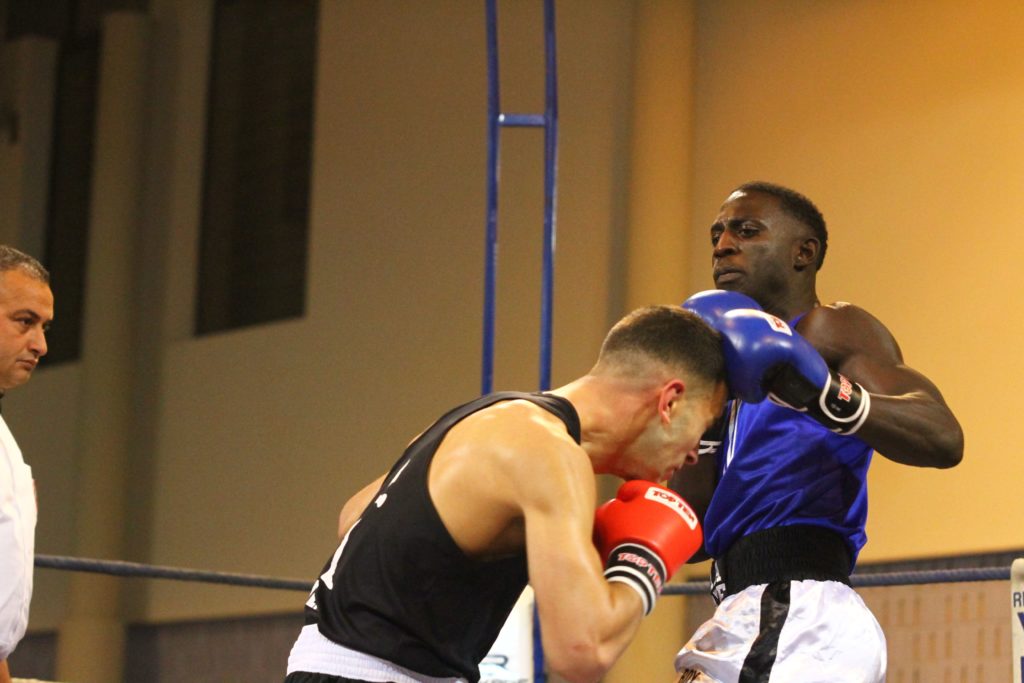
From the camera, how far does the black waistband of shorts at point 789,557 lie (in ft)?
7.76

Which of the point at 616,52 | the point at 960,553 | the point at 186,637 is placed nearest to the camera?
the point at 960,553

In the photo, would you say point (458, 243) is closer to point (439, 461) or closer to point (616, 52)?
point (616, 52)

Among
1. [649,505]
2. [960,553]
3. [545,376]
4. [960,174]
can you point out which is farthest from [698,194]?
[649,505]

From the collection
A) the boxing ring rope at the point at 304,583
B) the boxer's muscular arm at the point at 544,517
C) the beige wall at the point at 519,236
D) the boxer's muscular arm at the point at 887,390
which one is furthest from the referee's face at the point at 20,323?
the beige wall at the point at 519,236

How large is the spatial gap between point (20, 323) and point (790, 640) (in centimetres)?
175

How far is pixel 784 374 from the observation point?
2.20 meters

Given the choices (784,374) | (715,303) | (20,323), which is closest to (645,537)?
(784,374)

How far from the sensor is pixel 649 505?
1.95 metres

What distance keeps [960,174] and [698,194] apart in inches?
45.8

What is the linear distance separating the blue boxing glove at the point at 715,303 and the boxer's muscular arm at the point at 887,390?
21 centimetres

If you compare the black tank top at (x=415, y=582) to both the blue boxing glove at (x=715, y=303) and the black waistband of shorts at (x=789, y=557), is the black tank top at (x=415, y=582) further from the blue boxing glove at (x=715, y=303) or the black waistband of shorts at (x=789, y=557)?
the black waistband of shorts at (x=789, y=557)

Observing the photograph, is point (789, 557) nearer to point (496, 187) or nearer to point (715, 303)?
point (715, 303)

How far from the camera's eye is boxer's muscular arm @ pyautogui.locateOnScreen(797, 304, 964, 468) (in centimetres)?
228

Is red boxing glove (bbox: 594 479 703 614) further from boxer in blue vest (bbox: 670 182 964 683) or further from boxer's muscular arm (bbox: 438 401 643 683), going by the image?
boxer in blue vest (bbox: 670 182 964 683)
